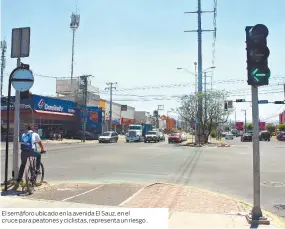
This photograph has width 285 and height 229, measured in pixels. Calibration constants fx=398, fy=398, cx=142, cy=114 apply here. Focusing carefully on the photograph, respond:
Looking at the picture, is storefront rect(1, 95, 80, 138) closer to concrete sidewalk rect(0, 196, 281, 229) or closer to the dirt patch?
the dirt patch

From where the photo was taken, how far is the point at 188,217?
7.53 m

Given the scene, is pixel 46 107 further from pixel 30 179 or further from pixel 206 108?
pixel 30 179

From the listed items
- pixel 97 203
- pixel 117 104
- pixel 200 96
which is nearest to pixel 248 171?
pixel 97 203

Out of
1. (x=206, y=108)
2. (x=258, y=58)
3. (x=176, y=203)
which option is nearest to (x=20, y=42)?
(x=176, y=203)

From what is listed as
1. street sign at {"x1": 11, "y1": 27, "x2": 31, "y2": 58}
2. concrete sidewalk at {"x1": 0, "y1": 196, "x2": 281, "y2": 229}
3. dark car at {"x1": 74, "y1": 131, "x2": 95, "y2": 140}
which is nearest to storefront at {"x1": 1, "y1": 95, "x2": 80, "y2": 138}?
dark car at {"x1": 74, "y1": 131, "x2": 95, "y2": 140}

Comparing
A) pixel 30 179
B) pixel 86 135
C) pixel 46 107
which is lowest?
pixel 30 179

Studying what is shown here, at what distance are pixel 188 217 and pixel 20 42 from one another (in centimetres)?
688

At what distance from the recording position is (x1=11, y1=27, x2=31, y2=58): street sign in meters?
11.1

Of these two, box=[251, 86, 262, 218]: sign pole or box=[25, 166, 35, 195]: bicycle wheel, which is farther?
box=[25, 166, 35, 195]: bicycle wheel

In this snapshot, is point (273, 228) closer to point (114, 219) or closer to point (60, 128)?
point (114, 219)

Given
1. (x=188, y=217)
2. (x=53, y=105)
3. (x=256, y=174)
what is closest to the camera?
(x=188, y=217)

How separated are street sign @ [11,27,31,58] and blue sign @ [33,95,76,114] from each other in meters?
38.8

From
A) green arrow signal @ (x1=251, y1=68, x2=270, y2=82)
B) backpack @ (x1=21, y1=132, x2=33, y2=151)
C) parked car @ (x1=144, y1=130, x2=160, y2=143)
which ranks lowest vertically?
parked car @ (x1=144, y1=130, x2=160, y2=143)

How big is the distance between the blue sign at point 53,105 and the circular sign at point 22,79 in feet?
129
